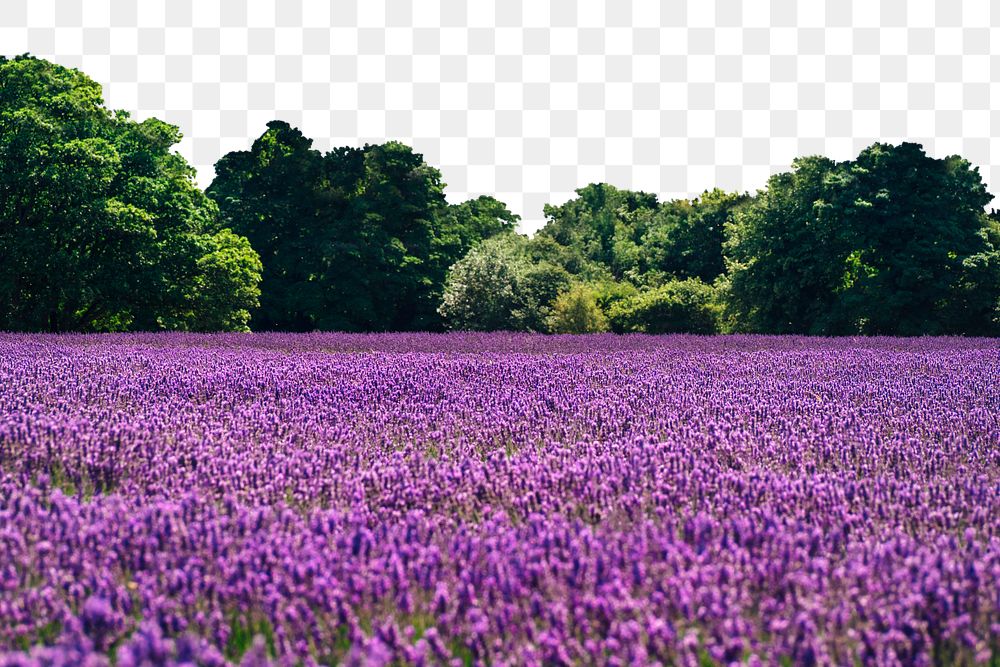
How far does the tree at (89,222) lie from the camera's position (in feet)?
72.9

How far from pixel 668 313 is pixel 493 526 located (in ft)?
92.0

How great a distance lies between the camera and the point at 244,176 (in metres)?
40.1

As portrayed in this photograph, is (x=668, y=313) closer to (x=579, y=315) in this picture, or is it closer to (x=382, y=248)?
(x=579, y=315)

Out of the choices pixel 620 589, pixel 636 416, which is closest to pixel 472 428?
pixel 636 416

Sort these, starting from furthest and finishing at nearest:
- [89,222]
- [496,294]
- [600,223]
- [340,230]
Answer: [600,223] < [340,230] < [496,294] < [89,222]

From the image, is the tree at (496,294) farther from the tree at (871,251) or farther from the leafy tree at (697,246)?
the leafy tree at (697,246)

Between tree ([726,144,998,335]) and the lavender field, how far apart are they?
22.7m

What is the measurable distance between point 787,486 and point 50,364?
7459 millimetres

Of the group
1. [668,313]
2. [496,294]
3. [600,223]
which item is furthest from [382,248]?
[600,223]

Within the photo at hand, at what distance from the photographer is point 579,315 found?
30.8 meters

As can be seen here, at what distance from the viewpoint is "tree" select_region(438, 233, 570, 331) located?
105 ft

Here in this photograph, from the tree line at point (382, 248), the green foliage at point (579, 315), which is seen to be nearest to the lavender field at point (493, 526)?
the tree line at point (382, 248)

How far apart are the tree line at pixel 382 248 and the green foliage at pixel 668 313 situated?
9 cm

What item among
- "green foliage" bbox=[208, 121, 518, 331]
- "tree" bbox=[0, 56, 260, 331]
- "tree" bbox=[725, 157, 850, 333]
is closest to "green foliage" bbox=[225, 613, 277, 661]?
"tree" bbox=[0, 56, 260, 331]
